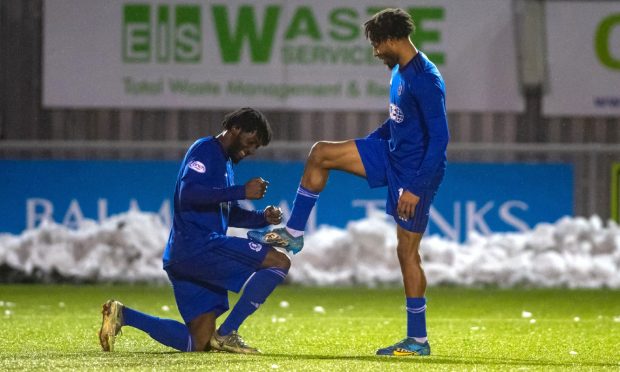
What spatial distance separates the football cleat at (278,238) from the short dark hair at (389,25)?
1065 mm

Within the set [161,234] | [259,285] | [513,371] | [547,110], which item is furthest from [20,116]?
[513,371]

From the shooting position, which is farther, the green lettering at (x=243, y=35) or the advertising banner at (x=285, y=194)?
the green lettering at (x=243, y=35)

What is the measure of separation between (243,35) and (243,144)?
24.2 ft

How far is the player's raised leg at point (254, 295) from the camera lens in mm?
7090

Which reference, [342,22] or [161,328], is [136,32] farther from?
[161,328]

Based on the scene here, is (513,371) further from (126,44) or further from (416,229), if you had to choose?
(126,44)

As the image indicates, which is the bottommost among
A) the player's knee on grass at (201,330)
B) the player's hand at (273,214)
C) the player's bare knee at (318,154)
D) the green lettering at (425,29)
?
the player's knee on grass at (201,330)

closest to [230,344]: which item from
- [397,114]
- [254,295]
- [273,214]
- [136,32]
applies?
[254,295]

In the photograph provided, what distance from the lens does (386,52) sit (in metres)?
7.13

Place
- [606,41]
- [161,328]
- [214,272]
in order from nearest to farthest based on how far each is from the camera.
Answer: [214,272], [161,328], [606,41]

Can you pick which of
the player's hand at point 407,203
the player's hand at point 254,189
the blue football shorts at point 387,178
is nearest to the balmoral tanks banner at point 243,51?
the blue football shorts at point 387,178

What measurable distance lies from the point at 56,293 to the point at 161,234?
4.69 feet

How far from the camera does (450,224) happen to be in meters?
13.8

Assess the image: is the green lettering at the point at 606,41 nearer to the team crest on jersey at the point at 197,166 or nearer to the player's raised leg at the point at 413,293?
the player's raised leg at the point at 413,293
